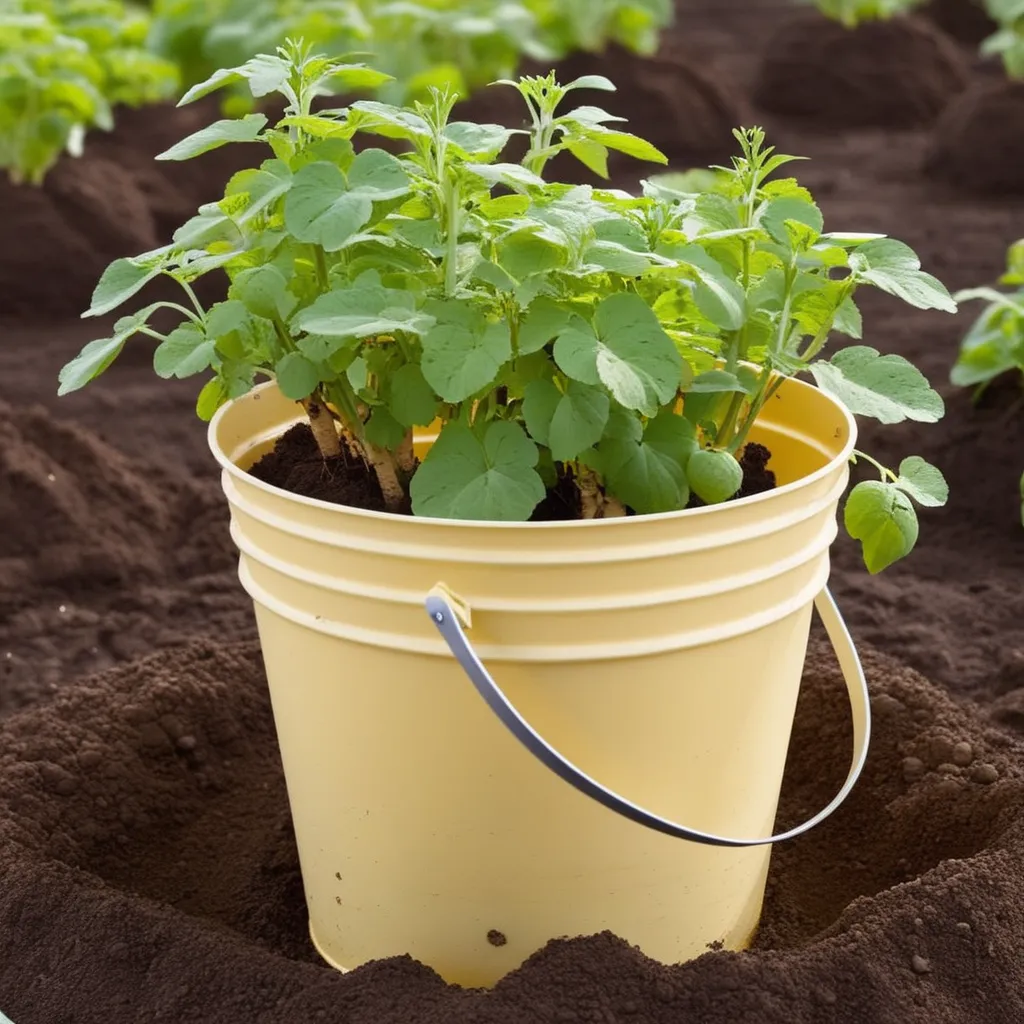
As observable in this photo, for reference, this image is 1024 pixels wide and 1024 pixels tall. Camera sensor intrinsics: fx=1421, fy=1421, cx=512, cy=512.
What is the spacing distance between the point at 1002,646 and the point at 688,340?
1207 mm

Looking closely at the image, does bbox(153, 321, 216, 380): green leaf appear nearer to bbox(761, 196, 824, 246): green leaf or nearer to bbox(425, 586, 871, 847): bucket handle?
bbox(425, 586, 871, 847): bucket handle

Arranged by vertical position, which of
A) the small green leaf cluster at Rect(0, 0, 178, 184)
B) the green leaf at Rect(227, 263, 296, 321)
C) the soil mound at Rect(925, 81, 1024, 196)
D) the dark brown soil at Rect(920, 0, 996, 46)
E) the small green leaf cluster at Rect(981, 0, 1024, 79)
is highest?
the green leaf at Rect(227, 263, 296, 321)

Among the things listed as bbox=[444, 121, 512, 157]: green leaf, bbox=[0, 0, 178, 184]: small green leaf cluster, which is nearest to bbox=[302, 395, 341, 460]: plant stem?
bbox=[444, 121, 512, 157]: green leaf

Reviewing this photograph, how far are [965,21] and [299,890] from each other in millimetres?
7805

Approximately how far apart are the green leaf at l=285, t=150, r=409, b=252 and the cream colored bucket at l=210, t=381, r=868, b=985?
0.25 m

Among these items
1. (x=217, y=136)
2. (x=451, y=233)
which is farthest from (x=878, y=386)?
(x=217, y=136)

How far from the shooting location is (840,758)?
194 cm

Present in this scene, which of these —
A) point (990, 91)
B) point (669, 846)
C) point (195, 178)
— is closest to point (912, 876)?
point (669, 846)

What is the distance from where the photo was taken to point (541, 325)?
132cm

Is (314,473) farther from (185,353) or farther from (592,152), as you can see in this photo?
(592,152)

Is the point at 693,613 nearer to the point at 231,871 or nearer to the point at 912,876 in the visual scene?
the point at 912,876

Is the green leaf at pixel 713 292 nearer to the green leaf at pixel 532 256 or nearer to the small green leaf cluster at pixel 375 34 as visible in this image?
the green leaf at pixel 532 256

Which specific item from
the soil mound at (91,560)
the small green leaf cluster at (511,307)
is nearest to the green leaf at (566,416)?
the small green leaf cluster at (511,307)

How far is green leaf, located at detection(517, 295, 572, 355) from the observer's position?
131cm
